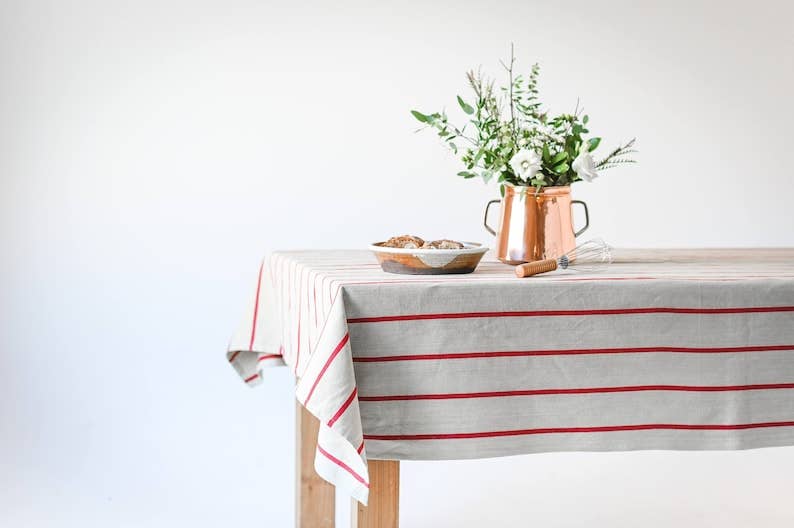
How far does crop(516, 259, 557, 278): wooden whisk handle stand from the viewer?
182 centimetres

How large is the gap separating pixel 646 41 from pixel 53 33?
8.21ft

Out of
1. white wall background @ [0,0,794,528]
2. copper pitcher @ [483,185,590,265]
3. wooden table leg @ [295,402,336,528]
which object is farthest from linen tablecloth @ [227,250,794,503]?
white wall background @ [0,0,794,528]

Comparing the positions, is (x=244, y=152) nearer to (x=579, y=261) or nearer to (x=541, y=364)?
(x=579, y=261)

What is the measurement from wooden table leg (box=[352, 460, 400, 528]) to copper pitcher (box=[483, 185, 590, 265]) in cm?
55

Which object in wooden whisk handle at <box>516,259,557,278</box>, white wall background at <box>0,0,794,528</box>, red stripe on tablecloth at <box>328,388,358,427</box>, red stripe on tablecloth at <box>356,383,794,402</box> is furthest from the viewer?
white wall background at <box>0,0,794,528</box>

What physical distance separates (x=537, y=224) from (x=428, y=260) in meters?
0.34

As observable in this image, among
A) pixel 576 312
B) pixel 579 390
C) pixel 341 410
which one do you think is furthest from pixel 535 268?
pixel 341 410

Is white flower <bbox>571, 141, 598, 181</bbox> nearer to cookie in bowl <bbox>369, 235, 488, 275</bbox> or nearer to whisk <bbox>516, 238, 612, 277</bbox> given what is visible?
whisk <bbox>516, 238, 612, 277</bbox>

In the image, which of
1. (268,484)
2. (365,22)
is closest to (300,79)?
(365,22)

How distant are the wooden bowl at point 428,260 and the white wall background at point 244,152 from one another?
207 centimetres

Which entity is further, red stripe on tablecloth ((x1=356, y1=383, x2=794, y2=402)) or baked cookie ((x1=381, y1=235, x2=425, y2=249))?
baked cookie ((x1=381, y1=235, x2=425, y2=249))

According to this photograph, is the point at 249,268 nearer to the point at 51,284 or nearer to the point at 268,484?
the point at 51,284

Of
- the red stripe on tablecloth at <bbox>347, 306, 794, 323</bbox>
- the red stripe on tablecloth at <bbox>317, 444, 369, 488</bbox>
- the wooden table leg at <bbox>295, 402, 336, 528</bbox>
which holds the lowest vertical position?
the wooden table leg at <bbox>295, 402, 336, 528</bbox>

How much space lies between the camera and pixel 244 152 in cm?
434
